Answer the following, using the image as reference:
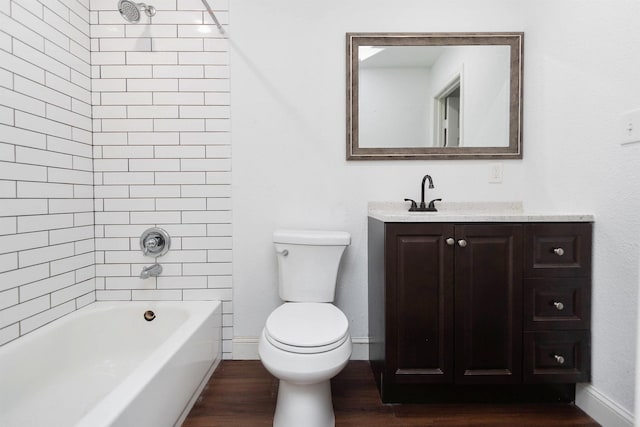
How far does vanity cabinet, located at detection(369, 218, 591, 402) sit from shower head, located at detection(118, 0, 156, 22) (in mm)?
1674

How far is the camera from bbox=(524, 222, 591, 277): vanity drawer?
147 centimetres

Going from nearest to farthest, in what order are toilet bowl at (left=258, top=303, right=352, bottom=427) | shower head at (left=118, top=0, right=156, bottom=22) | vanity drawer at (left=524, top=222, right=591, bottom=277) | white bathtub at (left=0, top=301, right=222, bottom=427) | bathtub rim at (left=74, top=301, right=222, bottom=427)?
bathtub rim at (left=74, top=301, right=222, bottom=427) < white bathtub at (left=0, top=301, right=222, bottom=427) < toilet bowl at (left=258, top=303, right=352, bottom=427) < vanity drawer at (left=524, top=222, right=591, bottom=277) < shower head at (left=118, top=0, right=156, bottom=22)

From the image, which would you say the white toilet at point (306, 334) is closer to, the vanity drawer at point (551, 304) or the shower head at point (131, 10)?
the vanity drawer at point (551, 304)

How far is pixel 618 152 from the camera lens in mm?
1341

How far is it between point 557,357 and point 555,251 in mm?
484

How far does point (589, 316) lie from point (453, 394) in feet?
2.34

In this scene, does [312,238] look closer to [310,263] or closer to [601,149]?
[310,263]

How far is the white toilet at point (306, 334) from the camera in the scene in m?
1.22

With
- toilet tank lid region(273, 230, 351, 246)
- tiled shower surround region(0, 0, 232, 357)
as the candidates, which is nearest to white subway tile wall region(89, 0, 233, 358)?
tiled shower surround region(0, 0, 232, 357)

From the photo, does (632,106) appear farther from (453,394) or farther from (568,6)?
(453,394)

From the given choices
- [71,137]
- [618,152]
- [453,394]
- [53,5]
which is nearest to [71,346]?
[71,137]

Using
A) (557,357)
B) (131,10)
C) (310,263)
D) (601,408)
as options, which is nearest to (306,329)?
(310,263)

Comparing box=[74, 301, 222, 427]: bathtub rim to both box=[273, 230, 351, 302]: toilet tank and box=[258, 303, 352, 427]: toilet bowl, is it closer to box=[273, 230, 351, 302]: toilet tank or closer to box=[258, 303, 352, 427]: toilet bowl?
box=[258, 303, 352, 427]: toilet bowl

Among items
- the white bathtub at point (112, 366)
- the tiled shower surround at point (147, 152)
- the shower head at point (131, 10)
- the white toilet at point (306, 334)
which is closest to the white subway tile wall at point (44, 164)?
the tiled shower surround at point (147, 152)
